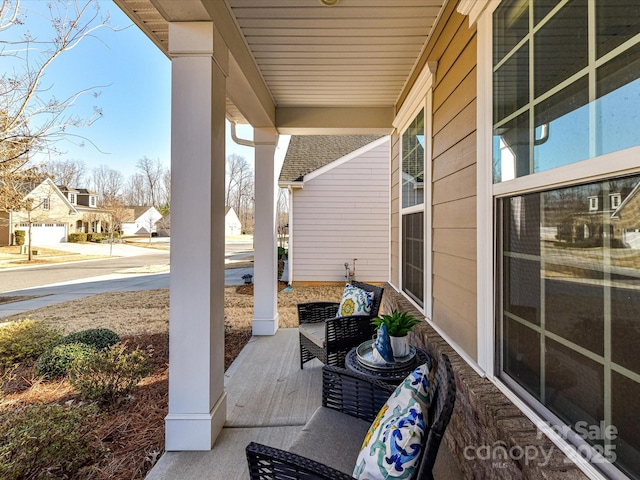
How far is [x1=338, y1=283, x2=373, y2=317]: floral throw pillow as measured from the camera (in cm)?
308

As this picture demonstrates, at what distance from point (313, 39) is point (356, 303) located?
242cm

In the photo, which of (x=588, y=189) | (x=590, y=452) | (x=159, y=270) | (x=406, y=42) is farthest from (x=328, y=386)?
(x=159, y=270)

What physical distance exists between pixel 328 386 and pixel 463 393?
0.73m

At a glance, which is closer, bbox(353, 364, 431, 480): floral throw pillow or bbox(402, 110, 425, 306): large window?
bbox(353, 364, 431, 480): floral throw pillow

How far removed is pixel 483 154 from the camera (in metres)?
1.71

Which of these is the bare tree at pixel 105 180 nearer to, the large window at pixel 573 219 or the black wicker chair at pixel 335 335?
the black wicker chair at pixel 335 335

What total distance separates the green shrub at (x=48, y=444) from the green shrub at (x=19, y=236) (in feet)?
80.7

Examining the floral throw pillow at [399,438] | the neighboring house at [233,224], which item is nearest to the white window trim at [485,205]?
the floral throw pillow at [399,438]

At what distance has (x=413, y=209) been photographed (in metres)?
3.38

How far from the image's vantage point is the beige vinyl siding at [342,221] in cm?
797

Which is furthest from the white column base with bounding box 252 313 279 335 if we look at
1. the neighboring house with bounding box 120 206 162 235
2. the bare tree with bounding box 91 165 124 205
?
the bare tree with bounding box 91 165 124 205

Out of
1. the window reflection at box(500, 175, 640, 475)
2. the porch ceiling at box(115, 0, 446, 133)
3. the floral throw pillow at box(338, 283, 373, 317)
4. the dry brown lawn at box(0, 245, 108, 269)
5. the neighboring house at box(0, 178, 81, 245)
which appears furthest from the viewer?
the neighboring house at box(0, 178, 81, 245)

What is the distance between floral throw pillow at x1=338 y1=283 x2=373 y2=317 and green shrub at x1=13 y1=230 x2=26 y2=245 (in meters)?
25.3

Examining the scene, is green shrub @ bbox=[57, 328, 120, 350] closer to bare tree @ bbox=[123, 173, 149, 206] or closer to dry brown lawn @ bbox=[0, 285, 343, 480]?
dry brown lawn @ bbox=[0, 285, 343, 480]
